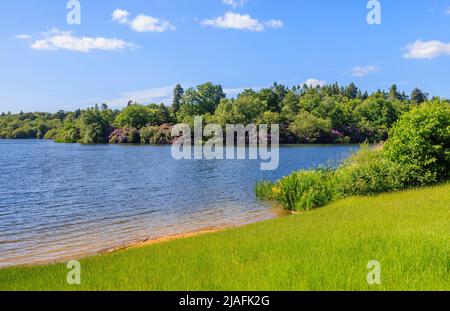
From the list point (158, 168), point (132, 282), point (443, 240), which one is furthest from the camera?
point (158, 168)

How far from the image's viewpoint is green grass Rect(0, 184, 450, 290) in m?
8.00

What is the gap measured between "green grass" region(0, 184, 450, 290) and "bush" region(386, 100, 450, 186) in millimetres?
9062

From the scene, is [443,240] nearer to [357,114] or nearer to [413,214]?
[413,214]

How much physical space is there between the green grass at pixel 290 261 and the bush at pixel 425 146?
9.06 metres

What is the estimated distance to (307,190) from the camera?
24.3 metres

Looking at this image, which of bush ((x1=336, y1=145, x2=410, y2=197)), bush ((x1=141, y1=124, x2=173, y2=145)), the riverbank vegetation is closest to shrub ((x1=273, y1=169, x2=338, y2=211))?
the riverbank vegetation

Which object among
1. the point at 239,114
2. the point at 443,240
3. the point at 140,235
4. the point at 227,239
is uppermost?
the point at 239,114

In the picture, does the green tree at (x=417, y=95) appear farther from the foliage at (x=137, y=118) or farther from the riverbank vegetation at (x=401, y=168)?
the riverbank vegetation at (x=401, y=168)

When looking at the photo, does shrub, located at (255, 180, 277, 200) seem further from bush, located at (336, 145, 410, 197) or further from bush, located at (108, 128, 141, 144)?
bush, located at (108, 128, 141, 144)

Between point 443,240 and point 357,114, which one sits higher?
point 357,114

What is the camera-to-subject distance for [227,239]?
1341cm
